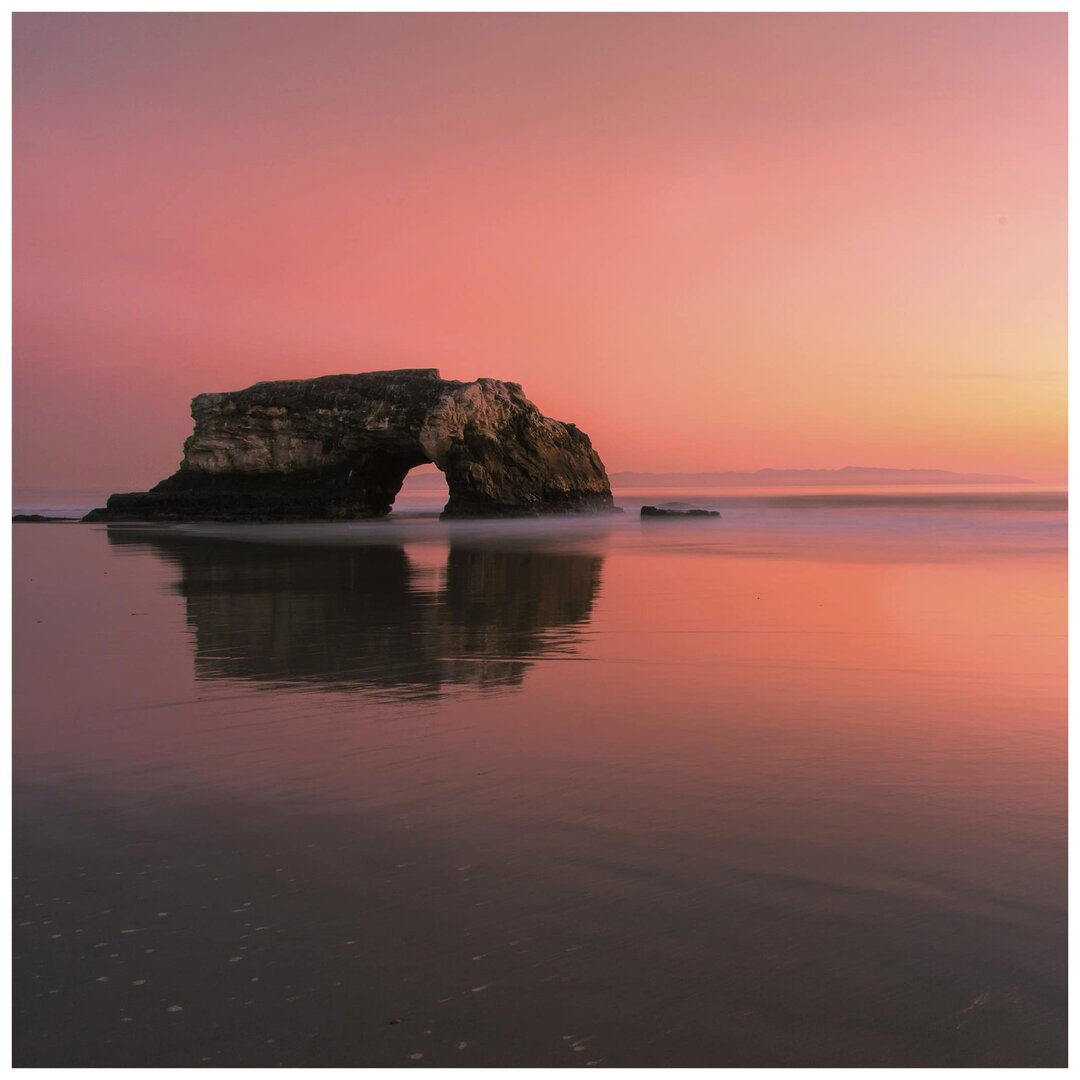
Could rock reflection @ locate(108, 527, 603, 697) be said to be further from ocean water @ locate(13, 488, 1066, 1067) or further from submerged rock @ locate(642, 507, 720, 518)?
submerged rock @ locate(642, 507, 720, 518)

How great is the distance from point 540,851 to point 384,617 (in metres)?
6.85

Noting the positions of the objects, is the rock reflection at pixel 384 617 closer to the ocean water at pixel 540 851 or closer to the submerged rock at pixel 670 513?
the ocean water at pixel 540 851

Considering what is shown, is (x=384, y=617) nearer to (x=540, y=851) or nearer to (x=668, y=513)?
(x=540, y=851)

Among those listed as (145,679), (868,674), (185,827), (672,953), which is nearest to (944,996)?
(672,953)

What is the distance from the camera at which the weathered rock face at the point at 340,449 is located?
40406 millimetres

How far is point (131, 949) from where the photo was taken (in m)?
2.81

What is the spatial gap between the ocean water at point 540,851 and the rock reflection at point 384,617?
0.10 m

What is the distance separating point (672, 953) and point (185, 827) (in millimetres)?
2103

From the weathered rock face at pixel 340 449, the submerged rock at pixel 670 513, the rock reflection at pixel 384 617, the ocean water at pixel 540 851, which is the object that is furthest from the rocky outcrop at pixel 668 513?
the ocean water at pixel 540 851

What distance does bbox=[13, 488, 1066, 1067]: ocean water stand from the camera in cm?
250

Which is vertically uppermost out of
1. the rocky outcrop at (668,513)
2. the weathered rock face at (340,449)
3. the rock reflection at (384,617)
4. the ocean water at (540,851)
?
the weathered rock face at (340,449)

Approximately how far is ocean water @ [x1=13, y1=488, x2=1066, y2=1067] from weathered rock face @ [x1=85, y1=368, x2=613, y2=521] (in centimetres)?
3259

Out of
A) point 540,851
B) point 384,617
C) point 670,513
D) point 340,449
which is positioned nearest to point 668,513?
point 670,513

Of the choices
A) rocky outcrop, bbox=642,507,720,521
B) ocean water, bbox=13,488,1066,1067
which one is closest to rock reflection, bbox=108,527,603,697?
→ ocean water, bbox=13,488,1066,1067
